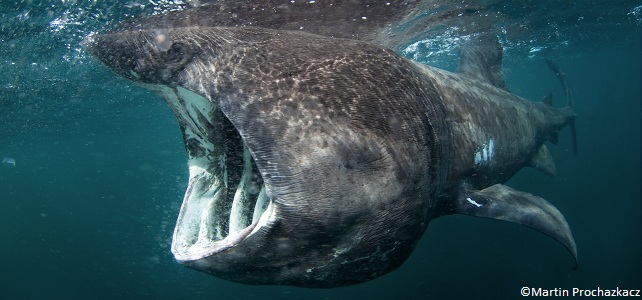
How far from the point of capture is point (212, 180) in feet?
9.95

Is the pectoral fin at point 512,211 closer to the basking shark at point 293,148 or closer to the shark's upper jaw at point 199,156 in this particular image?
the basking shark at point 293,148

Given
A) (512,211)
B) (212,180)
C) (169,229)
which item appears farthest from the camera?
(169,229)

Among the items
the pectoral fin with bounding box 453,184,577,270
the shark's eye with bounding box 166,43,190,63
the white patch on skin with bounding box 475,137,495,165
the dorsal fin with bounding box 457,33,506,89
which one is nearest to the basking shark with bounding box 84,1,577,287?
the shark's eye with bounding box 166,43,190,63

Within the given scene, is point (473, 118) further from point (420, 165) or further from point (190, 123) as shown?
point (190, 123)

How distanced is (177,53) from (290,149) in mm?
1084

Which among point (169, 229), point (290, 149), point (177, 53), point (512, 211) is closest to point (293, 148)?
point (290, 149)

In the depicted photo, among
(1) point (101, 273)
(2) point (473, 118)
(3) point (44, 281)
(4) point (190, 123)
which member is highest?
(4) point (190, 123)

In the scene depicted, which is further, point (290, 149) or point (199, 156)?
point (199, 156)

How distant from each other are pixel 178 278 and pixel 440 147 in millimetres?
24499

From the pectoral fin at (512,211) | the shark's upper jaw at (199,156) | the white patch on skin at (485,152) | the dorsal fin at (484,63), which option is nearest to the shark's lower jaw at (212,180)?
the shark's upper jaw at (199,156)

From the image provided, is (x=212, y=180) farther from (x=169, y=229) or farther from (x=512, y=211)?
(x=169, y=229)

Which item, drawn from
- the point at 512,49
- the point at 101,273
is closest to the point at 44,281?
the point at 101,273

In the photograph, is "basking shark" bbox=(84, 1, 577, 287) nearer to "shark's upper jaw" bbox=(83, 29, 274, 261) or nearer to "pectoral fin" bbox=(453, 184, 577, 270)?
"shark's upper jaw" bbox=(83, 29, 274, 261)

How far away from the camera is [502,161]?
524cm
